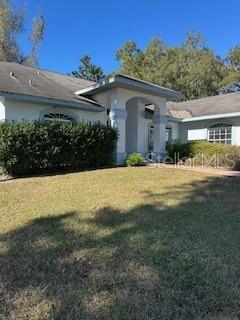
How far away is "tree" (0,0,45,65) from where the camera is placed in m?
29.3

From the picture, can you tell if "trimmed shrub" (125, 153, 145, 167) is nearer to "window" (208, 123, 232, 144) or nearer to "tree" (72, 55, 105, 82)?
"window" (208, 123, 232, 144)

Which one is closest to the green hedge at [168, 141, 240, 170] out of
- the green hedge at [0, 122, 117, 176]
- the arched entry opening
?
the arched entry opening

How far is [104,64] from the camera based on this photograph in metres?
44.6

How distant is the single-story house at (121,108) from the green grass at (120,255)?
19.8 ft

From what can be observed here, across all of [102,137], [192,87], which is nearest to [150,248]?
[102,137]

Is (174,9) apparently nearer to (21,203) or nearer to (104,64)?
(21,203)

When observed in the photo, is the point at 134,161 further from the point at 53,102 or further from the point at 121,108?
the point at 53,102

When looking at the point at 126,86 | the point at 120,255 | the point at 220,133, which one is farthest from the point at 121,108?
the point at 120,255

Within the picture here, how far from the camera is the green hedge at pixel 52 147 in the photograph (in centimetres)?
1041

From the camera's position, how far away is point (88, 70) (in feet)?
149

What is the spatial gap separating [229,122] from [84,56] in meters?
32.2

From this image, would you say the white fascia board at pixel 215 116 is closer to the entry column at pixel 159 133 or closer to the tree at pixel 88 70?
the entry column at pixel 159 133

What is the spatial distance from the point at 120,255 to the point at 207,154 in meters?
12.2

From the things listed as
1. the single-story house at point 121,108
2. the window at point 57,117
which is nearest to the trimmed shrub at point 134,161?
the single-story house at point 121,108
